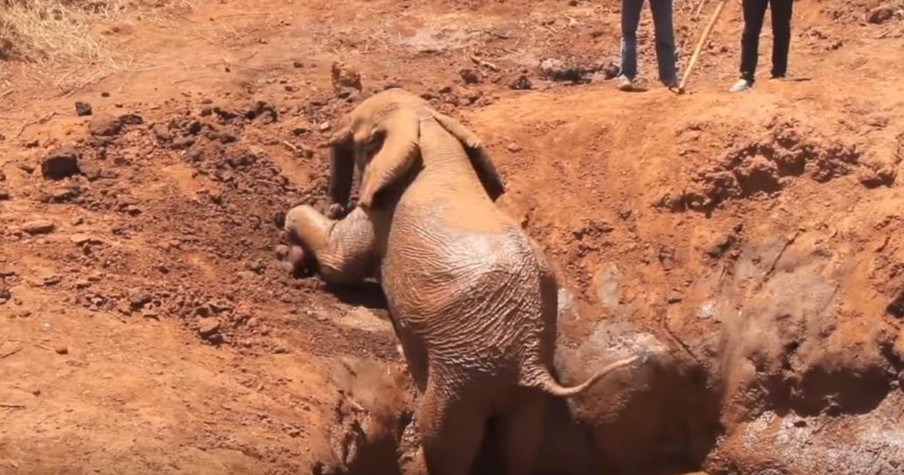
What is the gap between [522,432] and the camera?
8.28 metres

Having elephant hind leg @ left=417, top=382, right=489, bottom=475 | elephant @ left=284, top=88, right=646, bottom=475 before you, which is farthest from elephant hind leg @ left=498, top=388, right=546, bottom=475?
elephant hind leg @ left=417, top=382, right=489, bottom=475

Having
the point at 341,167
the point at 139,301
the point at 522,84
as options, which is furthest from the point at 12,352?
the point at 522,84

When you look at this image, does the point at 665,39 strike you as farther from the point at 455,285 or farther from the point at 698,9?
the point at 455,285

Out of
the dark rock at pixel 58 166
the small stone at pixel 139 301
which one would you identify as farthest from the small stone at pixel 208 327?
the dark rock at pixel 58 166

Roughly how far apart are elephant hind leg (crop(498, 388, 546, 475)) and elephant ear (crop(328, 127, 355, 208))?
2.00 m

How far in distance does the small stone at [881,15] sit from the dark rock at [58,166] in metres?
6.73

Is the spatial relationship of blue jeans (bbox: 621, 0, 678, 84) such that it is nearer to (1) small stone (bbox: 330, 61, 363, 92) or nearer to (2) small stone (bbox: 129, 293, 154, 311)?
(1) small stone (bbox: 330, 61, 363, 92)

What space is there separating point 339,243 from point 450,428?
1.44 m

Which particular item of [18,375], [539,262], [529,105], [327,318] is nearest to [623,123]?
[529,105]

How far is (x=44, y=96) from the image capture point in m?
11.1

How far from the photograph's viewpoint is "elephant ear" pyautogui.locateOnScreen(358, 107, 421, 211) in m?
8.70

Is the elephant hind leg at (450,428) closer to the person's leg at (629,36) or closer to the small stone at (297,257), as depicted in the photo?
the small stone at (297,257)

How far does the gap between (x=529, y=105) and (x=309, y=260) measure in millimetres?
2029

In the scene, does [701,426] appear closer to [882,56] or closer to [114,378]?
[114,378]
